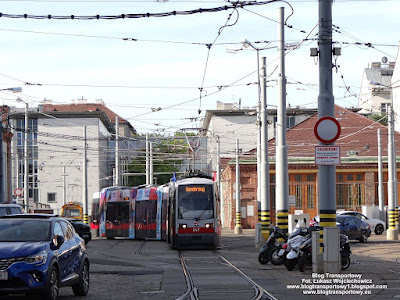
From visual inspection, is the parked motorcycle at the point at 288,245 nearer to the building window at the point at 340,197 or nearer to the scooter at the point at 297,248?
the scooter at the point at 297,248

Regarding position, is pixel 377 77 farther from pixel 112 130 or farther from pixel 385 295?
pixel 385 295

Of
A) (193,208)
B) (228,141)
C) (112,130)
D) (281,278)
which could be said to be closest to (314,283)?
(281,278)

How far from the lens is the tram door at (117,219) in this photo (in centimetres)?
5138

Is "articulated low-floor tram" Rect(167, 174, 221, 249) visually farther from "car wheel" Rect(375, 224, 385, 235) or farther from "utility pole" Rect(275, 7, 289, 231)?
"car wheel" Rect(375, 224, 385, 235)

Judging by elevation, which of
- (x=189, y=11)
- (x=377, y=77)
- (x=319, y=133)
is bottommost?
(x=319, y=133)

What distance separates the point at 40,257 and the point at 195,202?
22.6 m

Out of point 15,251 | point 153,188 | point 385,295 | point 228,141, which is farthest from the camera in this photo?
point 228,141

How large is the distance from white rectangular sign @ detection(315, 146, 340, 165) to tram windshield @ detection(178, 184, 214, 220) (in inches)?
644

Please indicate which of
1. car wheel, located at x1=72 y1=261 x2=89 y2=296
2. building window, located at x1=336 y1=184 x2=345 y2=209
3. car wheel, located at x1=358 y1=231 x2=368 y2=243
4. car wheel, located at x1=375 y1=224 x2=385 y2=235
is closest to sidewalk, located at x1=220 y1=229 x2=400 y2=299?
car wheel, located at x1=72 y1=261 x2=89 y2=296

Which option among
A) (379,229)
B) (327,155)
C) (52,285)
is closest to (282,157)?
(327,155)

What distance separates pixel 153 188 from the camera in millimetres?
48906

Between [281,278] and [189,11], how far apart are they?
22.7 feet

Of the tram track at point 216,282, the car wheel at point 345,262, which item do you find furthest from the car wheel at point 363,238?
the car wheel at point 345,262

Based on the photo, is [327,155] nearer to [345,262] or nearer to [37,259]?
[345,262]
